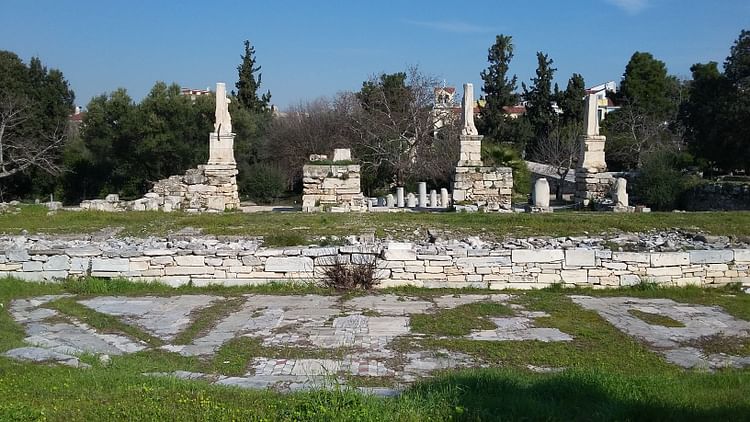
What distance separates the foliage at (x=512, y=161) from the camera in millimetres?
27219

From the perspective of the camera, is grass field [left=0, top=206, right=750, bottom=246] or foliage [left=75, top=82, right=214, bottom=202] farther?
foliage [left=75, top=82, right=214, bottom=202]

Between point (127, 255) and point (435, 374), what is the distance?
6225 mm

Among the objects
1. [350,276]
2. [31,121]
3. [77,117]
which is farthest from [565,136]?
[77,117]

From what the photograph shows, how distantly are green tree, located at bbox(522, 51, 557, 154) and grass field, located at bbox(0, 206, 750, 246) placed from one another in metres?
32.5

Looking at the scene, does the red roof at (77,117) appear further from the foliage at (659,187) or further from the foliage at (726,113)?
the foliage at (726,113)

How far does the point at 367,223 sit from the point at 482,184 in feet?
22.7

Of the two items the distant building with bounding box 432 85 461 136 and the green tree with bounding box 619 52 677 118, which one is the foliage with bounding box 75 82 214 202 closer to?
the distant building with bounding box 432 85 461 136

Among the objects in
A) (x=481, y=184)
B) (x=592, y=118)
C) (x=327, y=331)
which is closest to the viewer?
(x=327, y=331)

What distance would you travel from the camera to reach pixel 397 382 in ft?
18.4

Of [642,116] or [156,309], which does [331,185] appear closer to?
[156,309]

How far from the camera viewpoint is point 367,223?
1539 centimetres

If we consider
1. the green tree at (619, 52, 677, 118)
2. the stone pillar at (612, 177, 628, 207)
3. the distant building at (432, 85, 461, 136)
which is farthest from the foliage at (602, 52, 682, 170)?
the stone pillar at (612, 177, 628, 207)

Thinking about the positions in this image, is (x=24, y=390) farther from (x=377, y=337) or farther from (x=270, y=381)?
(x=377, y=337)

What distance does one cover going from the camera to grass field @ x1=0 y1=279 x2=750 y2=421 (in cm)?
436
